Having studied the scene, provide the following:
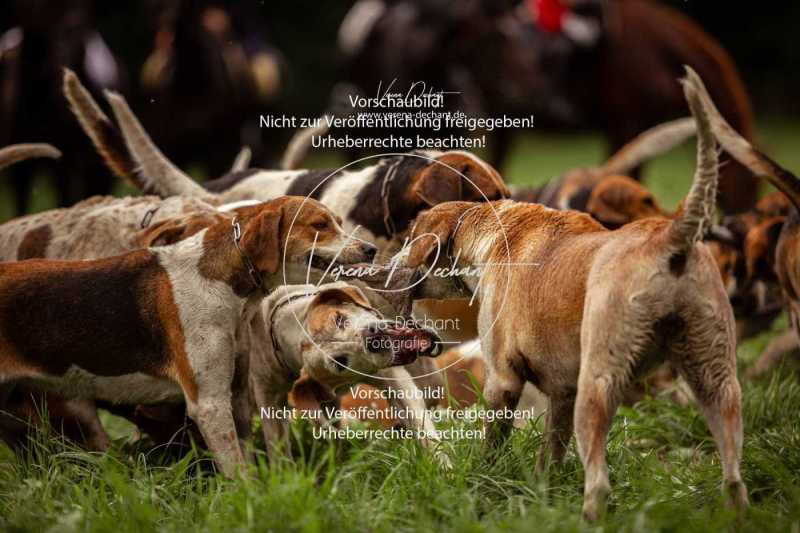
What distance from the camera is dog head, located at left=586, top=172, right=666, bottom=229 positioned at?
6.29 meters

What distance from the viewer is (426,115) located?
4988 millimetres

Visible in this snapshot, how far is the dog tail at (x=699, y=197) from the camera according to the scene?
327 cm

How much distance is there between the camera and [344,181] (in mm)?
5195

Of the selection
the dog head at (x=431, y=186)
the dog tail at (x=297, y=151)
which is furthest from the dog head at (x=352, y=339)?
the dog tail at (x=297, y=151)

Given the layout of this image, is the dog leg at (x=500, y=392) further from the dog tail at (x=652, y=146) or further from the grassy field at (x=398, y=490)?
the dog tail at (x=652, y=146)

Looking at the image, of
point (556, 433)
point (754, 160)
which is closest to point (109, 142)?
point (556, 433)

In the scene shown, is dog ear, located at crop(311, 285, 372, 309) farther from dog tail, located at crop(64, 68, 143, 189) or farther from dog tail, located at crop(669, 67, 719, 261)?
dog tail, located at crop(64, 68, 143, 189)

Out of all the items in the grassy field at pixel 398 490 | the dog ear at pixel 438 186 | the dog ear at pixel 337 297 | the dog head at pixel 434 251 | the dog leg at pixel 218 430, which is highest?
the dog ear at pixel 438 186

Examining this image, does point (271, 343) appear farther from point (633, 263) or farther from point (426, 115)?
point (633, 263)

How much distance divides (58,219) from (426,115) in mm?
1834

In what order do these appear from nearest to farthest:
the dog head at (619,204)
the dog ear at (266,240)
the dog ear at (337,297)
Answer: the dog ear at (266,240) < the dog ear at (337,297) < the dog head at (619,204)

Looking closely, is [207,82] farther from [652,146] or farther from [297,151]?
[652,146]

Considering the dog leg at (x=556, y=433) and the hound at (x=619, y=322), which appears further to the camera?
the dog leg at (x=556, y=433)

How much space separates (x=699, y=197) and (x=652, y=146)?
4.10 meters
